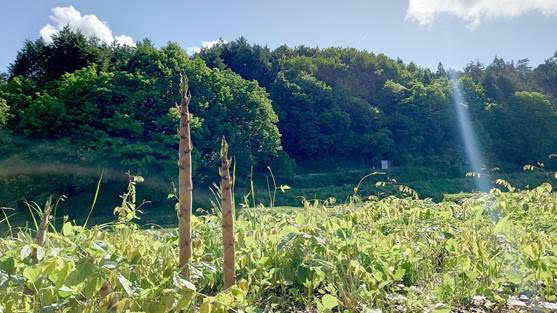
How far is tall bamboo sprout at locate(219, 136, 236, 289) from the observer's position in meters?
1.37

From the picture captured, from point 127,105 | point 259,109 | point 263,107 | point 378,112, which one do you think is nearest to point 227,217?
point 127,105

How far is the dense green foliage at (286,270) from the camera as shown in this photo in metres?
1.12

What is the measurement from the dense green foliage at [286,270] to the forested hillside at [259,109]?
22.7 ft

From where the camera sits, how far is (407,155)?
103 feet

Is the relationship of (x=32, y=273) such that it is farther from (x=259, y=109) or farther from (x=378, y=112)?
(x=378, y=112)

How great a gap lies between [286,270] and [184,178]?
566 millimetres

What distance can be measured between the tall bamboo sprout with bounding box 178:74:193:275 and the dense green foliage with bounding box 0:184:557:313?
0.23 feet

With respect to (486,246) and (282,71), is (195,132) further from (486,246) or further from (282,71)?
(486,246)

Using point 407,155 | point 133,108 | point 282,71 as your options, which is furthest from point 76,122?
point 407,155

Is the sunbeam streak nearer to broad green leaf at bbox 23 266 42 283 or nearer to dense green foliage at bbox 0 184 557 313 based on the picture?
dense green foliage at bbox 0 184 557 313

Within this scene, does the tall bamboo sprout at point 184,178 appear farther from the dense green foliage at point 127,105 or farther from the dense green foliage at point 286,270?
the dense green foliage at point 127,105

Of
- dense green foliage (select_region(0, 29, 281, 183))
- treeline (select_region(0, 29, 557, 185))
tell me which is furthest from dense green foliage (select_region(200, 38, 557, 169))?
dense green foliage (select_region(0, 29, 281, 183))

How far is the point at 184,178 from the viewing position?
1365 mm

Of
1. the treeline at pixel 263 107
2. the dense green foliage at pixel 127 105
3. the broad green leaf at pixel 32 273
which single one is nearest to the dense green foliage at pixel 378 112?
the treeline at pixel 263 107
